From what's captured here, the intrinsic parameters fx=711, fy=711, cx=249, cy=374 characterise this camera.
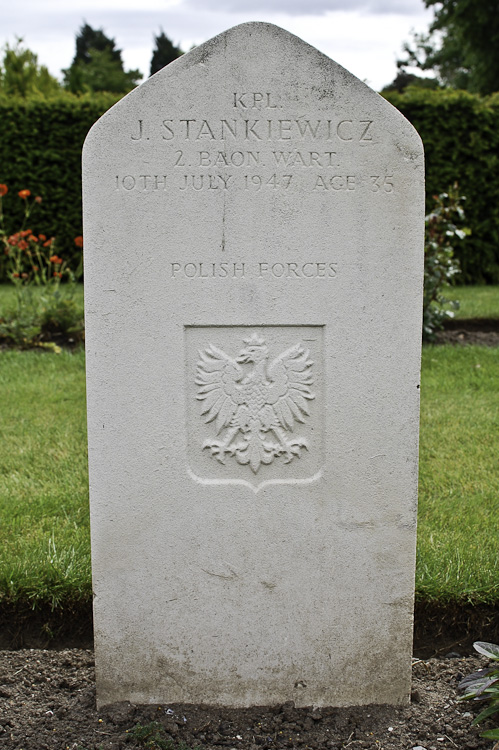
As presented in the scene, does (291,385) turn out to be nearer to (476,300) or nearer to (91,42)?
(476,300)

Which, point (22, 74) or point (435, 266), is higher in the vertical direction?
point (22, 74)

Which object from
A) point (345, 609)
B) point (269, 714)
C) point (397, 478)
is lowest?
point (269, 714)

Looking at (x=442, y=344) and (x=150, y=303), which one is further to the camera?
(x=442, y=344)

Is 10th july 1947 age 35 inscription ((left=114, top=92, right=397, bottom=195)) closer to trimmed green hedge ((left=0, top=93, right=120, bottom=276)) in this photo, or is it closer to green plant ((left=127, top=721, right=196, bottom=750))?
green plant ((left=127, top=721, right=196, bottom=750))

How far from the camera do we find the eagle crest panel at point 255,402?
7.52 ft

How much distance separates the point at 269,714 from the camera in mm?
2451

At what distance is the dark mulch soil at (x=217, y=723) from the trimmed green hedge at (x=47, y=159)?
922 cm

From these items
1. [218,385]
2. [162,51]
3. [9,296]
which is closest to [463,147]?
[9,296]

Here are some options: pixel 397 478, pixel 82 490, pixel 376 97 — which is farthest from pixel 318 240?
pixel 82 490

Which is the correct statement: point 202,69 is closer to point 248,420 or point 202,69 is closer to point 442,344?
point 248,420

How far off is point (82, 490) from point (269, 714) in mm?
1795

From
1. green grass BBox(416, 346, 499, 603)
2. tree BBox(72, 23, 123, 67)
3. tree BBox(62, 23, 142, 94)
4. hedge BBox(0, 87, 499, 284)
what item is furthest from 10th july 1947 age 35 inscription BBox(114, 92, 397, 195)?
tree BBox(72, 23, 123, 67)

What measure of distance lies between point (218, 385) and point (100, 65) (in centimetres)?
4074

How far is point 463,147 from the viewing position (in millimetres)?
10539
